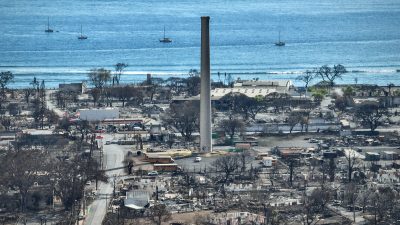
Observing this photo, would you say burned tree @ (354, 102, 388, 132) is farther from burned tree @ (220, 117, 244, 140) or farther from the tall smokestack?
the tall smokestack

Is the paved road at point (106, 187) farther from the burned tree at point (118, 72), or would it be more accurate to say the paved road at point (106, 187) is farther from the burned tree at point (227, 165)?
the burned tree at point (118, 72)

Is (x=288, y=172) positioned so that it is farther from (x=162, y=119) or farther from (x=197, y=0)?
(x=197, y=0)

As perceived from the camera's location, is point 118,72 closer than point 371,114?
No

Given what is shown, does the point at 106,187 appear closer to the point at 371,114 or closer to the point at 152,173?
the point at 152,173

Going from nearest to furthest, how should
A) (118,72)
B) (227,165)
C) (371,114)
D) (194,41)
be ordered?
(227,165), (371,114), (118,72), (194,41)

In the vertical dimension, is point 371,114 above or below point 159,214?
above

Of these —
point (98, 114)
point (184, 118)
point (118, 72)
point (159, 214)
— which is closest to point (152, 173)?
point (159, 214)
